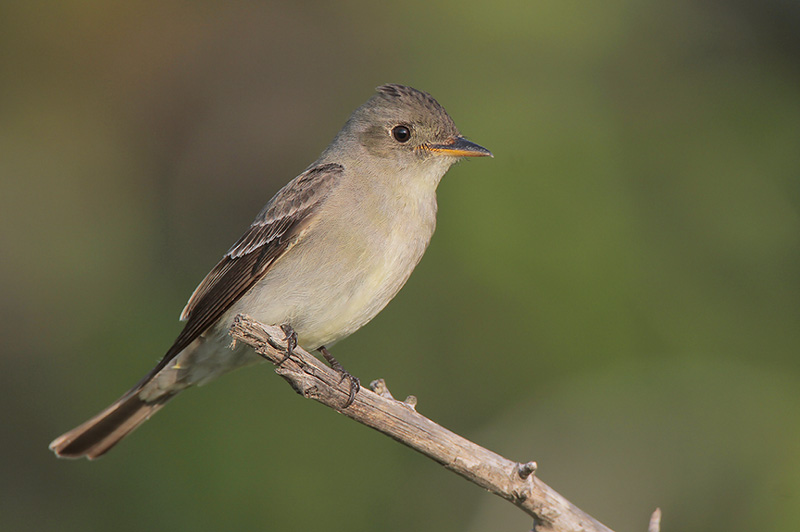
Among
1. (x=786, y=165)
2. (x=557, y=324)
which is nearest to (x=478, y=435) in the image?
(x=557, y=324)

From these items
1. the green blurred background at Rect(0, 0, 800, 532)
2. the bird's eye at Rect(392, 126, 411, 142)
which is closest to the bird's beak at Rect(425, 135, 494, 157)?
the bird's eye at Rect(392, 126, 411, 142)

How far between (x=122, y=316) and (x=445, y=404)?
8.27ft

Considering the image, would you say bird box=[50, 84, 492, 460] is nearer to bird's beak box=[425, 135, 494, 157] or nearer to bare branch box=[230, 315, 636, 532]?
bird's beak box=[425, 135, 494, 157]

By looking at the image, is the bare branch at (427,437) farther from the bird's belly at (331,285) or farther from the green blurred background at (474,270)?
the green blurred background at (474,270)

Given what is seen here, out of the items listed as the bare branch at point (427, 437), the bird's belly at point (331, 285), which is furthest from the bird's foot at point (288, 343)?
the bird's belly at point (331, 285)

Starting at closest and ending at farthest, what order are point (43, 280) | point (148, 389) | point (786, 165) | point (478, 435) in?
1. point (148, 389)
2. point (478, 435)
3. point (786, 165)
4. point (43, 280)

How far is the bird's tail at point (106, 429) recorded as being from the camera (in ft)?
17.0

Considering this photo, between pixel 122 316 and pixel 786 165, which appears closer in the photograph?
pixel 122 316

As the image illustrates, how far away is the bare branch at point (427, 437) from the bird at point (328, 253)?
0.35 m

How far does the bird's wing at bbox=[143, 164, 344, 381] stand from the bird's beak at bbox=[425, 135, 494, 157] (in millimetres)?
559

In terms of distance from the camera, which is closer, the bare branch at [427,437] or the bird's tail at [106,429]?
the bare branch at [427,437]

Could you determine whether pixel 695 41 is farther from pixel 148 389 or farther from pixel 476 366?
pixel 148 389

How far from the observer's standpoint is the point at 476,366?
6090 millimetres

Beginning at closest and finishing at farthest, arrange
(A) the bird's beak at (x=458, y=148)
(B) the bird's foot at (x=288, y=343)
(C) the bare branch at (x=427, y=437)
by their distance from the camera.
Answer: (C) the bare branch at (x=427, y=437) → (B) the bird's foot at (x=288, y=343) → (A) the bird's beak at (x=458, y=148)
